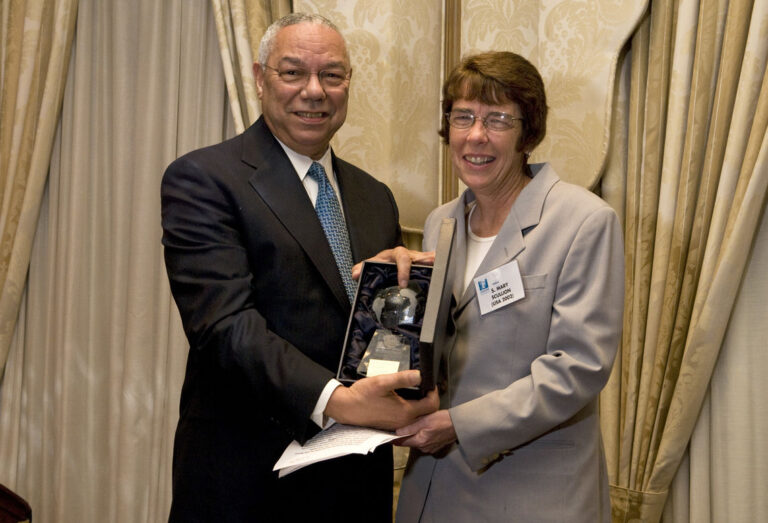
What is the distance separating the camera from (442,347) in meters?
1.74

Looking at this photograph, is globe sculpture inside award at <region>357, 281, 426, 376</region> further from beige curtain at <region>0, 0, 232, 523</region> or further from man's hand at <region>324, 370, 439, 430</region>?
beige curtain at <region>0, 0, 232, 523</region>

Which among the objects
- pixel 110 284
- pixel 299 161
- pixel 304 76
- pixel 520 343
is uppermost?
pixel 304 76

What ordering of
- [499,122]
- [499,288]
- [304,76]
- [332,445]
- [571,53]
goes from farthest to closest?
[571,53] < [304,76] < [499,122] < [499,288] < [332,445]

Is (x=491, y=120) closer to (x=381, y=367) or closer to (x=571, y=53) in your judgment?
(x=381, y=367)

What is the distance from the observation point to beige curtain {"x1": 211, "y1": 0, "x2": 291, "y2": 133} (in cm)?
293

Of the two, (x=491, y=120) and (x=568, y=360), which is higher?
(x=491, y=120)

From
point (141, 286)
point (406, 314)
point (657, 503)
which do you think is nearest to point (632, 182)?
point (657, 503)

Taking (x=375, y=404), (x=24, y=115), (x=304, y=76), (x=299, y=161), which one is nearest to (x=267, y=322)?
(x=375, y=404)

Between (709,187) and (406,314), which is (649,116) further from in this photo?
(406,314)

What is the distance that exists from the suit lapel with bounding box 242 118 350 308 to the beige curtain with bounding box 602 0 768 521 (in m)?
1.23

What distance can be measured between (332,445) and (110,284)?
198 cm

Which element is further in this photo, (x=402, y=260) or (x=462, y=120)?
(x=462, y=120)

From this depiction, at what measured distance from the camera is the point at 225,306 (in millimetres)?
1743

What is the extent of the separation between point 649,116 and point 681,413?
1.05 m
